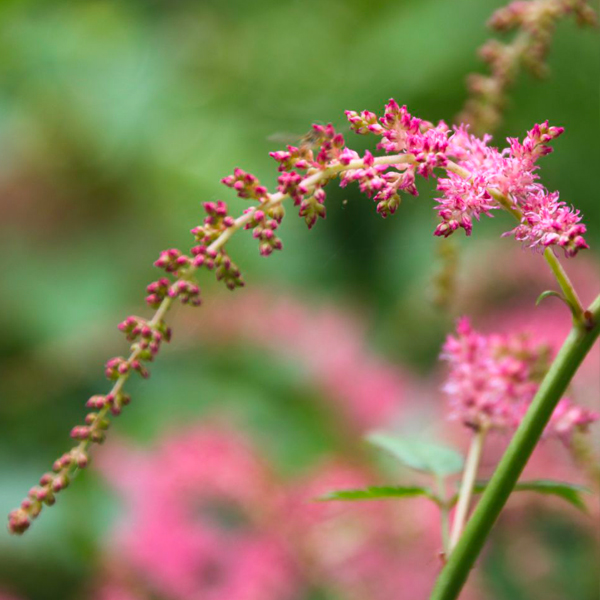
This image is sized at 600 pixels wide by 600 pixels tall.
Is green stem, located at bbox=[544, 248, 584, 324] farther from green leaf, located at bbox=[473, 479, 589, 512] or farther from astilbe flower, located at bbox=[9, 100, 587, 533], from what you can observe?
green leaf, located at bbox=[473, 479, 589, 512]

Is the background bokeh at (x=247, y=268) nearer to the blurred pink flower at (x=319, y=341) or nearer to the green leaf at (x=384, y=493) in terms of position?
the blurred pink flower at (x=319, y=341)

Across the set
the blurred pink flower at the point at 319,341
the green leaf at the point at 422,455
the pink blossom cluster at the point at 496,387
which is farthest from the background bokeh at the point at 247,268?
the pink blossom cluster at the point at 496,387

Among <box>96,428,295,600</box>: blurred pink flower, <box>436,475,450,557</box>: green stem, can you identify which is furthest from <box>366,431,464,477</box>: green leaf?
<box>96,428,295,600</box>: blurred pink flower

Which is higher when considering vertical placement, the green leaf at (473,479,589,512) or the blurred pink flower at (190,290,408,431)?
the blurred pink flower at (190,290,408,431)

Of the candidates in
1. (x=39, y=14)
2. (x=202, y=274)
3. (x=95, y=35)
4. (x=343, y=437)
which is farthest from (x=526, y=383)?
(x=39, y=14)

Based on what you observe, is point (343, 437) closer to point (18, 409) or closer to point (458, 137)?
point (18, 409)

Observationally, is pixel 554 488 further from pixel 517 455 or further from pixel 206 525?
pixel 206 525
